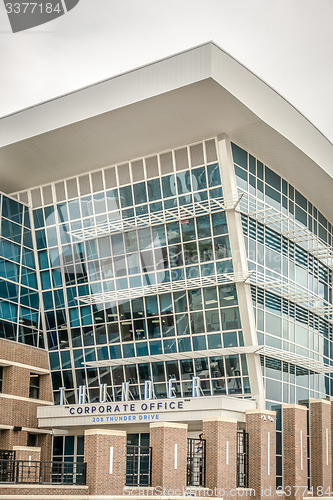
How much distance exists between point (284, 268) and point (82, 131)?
46.2 feet

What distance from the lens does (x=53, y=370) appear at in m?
41.3

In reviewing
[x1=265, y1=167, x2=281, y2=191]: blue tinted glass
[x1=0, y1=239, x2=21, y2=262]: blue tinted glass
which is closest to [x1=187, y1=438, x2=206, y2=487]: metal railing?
[x1=265, y1=167, x2=281, y2=191]: blue tinted glass

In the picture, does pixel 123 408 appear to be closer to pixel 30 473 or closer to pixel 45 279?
pixel 30 473

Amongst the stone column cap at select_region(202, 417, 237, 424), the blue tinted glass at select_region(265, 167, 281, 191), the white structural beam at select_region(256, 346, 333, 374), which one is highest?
the blue tinted glass at select_region(265, 167, 281, 191)

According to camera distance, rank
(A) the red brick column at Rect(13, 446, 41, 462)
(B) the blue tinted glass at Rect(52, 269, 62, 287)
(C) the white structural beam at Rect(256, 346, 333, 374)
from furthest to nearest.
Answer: (B) the blue tinted glass at Rect(52, 269, 62, 287)
(C) the white structural beam at Rect(256, 346, 333, 374)
(A) the red brick column at Rect(13, 446, 41, 462)

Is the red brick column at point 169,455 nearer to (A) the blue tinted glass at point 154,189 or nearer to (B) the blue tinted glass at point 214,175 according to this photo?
(B) the blue tinted glass at point 214,175

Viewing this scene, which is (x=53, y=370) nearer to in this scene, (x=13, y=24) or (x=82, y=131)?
(x=82, y=131)

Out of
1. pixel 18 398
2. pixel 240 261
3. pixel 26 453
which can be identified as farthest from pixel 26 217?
pixel 26 453

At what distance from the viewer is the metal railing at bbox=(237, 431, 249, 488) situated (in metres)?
31.7

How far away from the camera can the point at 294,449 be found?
34.6 metres

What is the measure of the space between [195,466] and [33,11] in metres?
24.0

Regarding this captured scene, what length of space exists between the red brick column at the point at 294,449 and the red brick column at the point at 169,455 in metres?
9.49

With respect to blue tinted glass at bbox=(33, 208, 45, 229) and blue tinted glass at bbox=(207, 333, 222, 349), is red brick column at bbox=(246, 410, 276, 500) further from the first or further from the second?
A: blue tinted glass at bbox=(33, 208, 45, 229)

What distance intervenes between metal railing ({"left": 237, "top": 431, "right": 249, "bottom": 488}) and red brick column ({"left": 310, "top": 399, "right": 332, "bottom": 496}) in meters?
6.15
